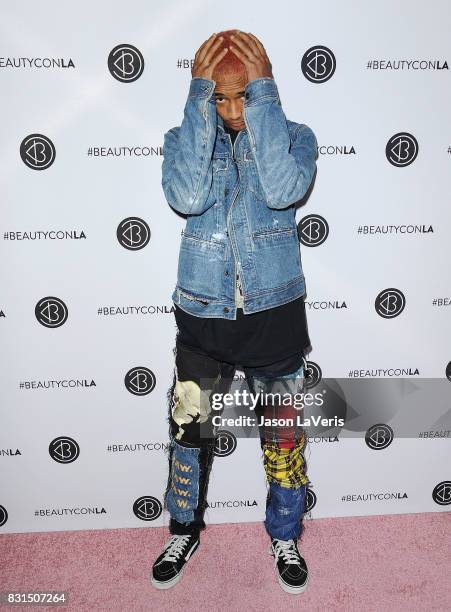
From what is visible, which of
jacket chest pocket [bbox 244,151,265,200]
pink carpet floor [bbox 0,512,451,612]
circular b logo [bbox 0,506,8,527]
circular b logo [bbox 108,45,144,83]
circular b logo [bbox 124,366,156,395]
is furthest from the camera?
circular b logo [bbox 0,506,8,527]

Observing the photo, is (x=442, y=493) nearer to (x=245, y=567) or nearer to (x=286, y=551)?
(x=286, y=551)

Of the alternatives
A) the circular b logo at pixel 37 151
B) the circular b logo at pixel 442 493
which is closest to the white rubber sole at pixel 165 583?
the circular b logo at pixel 442 493

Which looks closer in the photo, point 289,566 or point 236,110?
point 236,110

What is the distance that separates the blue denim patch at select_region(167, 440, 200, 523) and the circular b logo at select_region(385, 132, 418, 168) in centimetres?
134

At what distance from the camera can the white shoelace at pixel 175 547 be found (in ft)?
6.78

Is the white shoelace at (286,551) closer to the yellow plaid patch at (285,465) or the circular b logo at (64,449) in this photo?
the yellow plaid patch at (285,465)

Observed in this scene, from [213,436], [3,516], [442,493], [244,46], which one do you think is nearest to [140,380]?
[213,436]

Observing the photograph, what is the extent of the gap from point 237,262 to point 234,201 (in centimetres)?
20

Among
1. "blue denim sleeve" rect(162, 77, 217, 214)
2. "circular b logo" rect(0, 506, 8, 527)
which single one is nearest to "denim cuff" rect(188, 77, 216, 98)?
"blue denim sleeve" rect(162, 77, 217, 214)

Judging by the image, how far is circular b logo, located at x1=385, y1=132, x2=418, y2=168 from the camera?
1.98 metres

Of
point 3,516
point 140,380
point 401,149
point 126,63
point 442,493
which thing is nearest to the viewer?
point 126,63

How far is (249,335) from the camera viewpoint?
177cm

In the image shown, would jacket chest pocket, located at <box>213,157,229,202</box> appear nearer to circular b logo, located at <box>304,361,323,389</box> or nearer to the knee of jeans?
circular b logo, located at <box>304,361,323,389</box>

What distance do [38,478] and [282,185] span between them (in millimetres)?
1667
